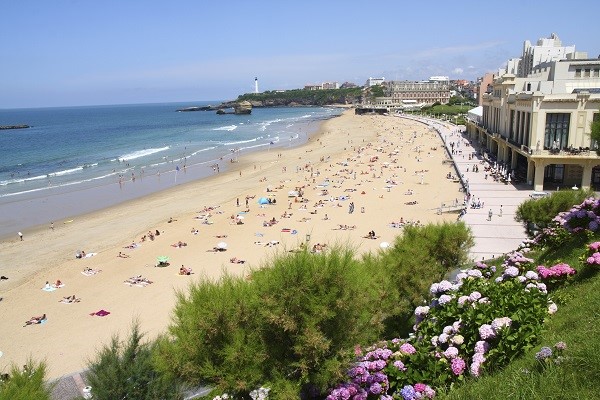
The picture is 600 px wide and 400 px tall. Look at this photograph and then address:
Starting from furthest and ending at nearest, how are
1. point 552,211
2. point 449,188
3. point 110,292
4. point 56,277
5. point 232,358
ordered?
point 449,188
point 56,277
point 110,292
point 552,211
point 232,358

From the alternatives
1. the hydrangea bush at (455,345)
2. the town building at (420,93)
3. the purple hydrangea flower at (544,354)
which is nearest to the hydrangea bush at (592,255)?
the hydrangea bush at (455,345)

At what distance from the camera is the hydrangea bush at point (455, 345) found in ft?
21.7

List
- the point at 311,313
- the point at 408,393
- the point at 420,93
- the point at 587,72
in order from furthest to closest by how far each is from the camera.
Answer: the point at 420,93 → the point at 587,72 → the point at 311,313 → the point at 408,393

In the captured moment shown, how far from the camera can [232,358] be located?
7.20m

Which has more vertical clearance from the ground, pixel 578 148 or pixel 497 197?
pixel 578 148

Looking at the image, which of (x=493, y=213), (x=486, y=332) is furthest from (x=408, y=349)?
(x=493, y=213)

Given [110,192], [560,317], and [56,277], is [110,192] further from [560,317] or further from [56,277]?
[560,317]

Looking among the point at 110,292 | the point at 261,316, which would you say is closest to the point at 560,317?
the point at 261,316

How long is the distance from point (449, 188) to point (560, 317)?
29.0 meters

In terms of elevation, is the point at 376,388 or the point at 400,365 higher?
the point at 400,365

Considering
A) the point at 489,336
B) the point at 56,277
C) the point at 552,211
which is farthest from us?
the point at 56,277

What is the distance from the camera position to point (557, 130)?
29.9m

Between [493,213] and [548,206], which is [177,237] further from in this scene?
[548,206]

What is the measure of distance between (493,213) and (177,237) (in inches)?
673
